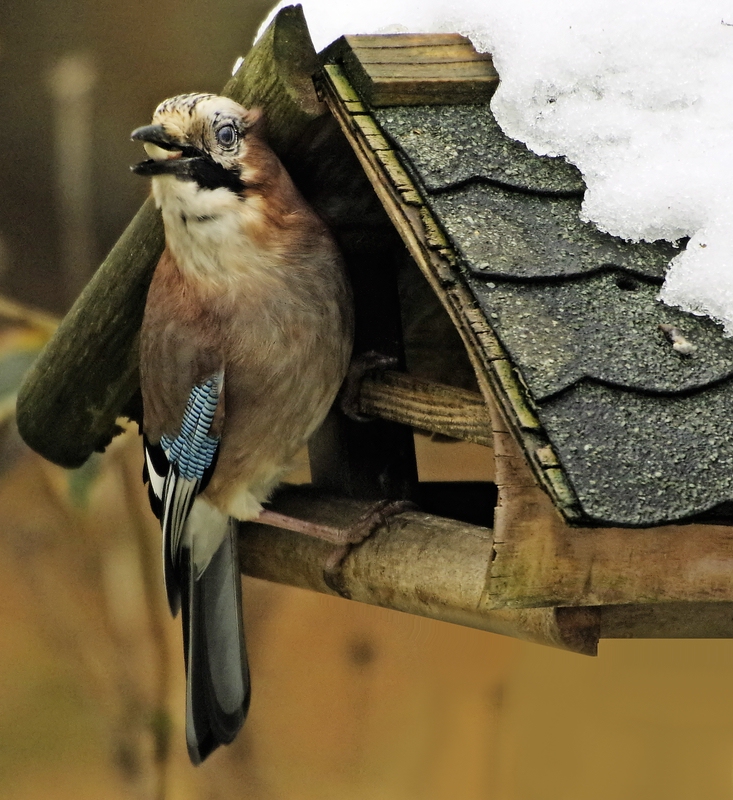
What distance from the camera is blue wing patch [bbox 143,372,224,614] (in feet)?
4.91

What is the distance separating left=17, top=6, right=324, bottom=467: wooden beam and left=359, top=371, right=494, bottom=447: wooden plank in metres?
0.32

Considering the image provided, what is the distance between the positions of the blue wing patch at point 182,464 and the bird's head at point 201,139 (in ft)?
0.85

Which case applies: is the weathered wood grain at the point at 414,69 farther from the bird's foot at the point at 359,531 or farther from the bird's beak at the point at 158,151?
the bird's foot at the point at 359,531

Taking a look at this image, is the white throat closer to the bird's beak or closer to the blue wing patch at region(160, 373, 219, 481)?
the bird's beak

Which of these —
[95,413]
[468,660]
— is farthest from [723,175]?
[468,660]

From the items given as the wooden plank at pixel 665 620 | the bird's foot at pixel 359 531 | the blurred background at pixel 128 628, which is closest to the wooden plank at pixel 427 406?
the bird's foot at pixel 359 531

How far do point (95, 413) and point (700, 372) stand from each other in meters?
0.97

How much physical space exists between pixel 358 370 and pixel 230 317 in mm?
205

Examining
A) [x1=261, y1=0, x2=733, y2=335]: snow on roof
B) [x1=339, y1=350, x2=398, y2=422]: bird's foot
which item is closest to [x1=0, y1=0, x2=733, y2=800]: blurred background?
[x1=339, y1=350, x2=398, y2=422]: bird's foot

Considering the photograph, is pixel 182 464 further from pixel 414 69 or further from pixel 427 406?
pixel 414 69

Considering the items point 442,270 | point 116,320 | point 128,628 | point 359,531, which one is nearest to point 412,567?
point 359,531

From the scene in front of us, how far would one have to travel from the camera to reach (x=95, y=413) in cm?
170

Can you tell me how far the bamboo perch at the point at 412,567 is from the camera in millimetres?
1202

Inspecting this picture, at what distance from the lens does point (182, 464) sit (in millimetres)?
1563
